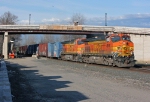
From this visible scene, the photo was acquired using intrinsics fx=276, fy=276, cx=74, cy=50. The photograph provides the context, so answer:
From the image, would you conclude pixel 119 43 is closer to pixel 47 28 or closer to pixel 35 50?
pixel 47 28

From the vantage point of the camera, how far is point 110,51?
27.3m

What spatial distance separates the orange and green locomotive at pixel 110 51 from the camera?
25.9 meters

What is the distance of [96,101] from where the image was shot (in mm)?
9617

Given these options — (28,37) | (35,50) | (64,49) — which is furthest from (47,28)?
(28,37)

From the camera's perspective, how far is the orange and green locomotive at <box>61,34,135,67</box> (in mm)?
25938

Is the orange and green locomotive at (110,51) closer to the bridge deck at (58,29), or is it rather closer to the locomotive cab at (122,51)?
the locomotive cab at (122,51)

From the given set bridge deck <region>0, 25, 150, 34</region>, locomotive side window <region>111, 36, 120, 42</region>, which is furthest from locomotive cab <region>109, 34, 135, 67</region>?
bridge deck <region>0, 25, 150, 34</region>

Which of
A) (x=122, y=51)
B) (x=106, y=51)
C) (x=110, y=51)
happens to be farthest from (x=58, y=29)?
(x=122, y=51)

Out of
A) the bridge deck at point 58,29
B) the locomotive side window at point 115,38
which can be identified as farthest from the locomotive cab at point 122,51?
the bridge deck at point 58,29

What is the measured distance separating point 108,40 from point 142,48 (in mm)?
30627

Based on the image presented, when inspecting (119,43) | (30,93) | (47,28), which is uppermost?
(47,28)

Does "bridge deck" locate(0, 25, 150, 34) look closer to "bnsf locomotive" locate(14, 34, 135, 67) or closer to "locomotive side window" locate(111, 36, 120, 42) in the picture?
"bnsf locomotive" locate(14, 34, 135, 67)

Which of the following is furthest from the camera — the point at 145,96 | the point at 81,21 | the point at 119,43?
the point at 81,21

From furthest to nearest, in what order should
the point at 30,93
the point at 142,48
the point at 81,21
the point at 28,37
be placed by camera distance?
the point at 28,37
the point at 81,21
the point at 142,48
the point at 30,93
